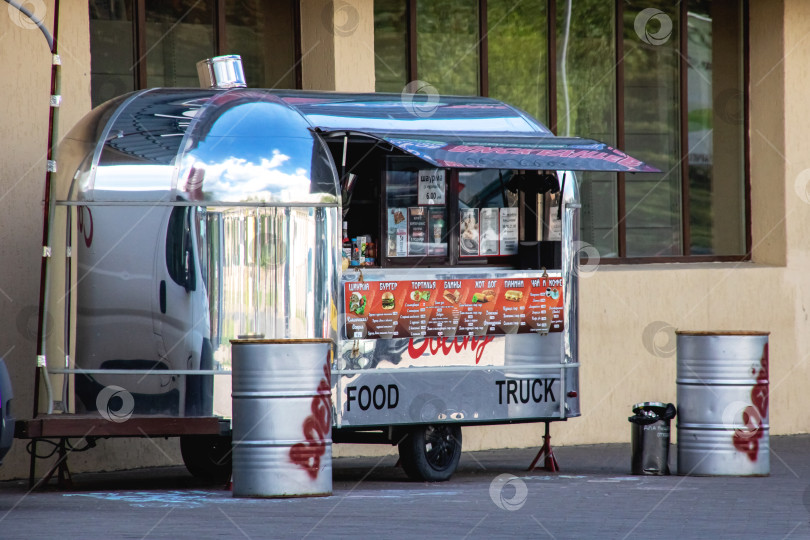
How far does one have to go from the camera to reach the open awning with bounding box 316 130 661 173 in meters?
9.83

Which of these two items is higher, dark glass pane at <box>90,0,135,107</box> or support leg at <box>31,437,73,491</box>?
dark glass pane at <box>90,0,135,107</box>

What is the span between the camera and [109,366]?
978cm

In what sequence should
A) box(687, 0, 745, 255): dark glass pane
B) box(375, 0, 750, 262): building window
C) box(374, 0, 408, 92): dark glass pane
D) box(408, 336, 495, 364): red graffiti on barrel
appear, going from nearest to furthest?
box(408, 336, 495, 364): red graffiti on barrel → box(374, 0, 408, 92): dark glass pane → box(375, 0, 750, 262): building window → box(687, 0, 745, 255): dark glass pane

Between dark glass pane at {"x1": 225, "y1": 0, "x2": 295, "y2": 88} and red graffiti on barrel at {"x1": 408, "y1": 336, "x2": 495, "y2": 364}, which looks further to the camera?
dark glass pane at {"x1": 225, "y1": 0, "x2": 295, "y2": 88}

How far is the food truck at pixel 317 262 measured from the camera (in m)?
9.69

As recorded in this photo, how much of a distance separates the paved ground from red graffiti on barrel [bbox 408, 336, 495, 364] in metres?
1.01

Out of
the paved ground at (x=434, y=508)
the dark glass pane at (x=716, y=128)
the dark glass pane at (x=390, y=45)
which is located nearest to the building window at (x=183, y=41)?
the dark glass pane at (x=390, y=45)

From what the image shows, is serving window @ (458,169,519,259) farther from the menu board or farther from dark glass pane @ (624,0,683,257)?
dark glass pane @ (624,0,683,257)

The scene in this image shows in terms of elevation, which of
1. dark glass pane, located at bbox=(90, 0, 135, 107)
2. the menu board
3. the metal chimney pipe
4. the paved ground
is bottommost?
the paved ground

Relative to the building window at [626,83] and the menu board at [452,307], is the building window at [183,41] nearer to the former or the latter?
the building window at [626,83]

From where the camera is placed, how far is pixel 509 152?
10297mm

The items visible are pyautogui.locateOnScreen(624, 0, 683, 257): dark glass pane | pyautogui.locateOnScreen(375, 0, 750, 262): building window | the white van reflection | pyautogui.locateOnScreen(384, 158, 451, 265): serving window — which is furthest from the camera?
pyautogui.locateOnScreen(624, 0, 683, 257): dark glass pane

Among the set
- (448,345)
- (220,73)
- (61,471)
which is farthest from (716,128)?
(61,471)

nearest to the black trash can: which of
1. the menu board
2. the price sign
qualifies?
the menu board
